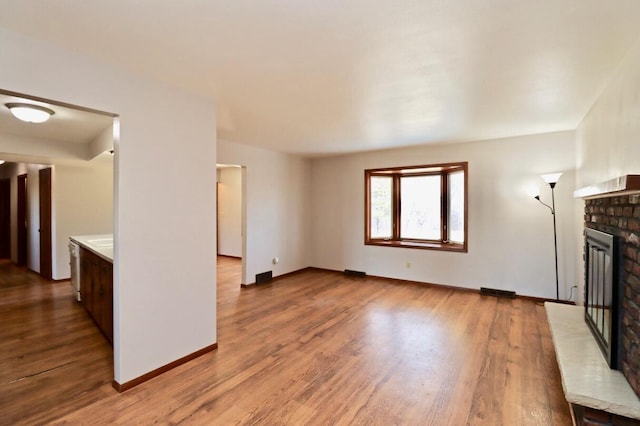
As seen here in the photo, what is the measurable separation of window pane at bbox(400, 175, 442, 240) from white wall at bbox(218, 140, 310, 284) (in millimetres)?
1993

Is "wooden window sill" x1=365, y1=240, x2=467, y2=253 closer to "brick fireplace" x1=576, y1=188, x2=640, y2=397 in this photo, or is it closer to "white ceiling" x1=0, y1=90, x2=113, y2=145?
"brick fireplace" x1=576, y1=188, x2=640, y2=397

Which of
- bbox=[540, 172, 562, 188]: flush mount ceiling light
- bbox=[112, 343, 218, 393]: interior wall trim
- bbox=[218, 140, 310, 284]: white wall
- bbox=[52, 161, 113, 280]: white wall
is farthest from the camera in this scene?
bbox=[52, 161, 113, 280]: white wall

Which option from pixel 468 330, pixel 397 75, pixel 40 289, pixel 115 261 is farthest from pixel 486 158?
pixel 40 289

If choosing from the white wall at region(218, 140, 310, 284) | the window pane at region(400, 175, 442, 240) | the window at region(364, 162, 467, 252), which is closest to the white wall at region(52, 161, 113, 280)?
the white wall at region(218, 140, 310, 284)

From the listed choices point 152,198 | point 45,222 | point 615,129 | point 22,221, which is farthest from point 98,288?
point 22,221

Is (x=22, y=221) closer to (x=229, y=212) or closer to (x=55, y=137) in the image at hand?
(x=55, y=137)

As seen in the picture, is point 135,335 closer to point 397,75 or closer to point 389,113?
point 397,75

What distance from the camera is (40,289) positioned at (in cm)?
488

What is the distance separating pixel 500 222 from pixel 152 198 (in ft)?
15.0

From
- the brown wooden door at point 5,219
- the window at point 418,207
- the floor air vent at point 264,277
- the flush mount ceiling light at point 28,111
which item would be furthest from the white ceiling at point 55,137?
the window at point 418,207

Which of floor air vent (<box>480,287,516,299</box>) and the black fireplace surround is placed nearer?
the black fireplace surround

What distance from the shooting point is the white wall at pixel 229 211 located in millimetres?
7902

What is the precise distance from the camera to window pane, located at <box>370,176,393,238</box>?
5.90m

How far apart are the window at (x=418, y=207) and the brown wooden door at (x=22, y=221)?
7529mm
